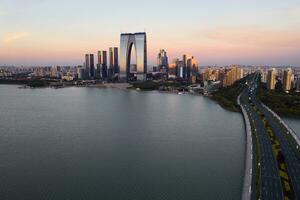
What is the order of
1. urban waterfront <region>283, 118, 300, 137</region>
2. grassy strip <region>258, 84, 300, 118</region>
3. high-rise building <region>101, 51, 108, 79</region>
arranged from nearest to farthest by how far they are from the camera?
1. urban waterfront <region>283, 118, 300, 137</region>
2. grassy strip <region>258, 84, 300, 118</region>
3. high-rise building <region>101, 51, 108, 79</region>

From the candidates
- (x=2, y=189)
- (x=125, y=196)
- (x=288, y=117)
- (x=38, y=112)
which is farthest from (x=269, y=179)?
(x=38, y=112)

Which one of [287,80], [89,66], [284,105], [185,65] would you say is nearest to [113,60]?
[89,66]

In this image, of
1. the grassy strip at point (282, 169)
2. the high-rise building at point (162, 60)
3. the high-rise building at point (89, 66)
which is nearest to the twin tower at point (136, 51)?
the high-rise building at point (89, 66)

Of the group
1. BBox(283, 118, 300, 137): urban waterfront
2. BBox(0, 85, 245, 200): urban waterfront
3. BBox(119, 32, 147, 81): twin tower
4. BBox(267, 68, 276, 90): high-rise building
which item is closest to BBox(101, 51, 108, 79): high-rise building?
BBox(119, 32, 147, 81): twin tower

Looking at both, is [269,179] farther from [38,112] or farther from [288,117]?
[38,112]

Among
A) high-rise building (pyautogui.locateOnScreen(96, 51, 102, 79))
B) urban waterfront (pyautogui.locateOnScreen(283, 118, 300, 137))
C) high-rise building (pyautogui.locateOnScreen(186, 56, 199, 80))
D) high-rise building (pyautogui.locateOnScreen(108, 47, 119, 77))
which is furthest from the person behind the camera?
high-rise building (pyautogui.locateOnScreen(108, 47, 119, 77))

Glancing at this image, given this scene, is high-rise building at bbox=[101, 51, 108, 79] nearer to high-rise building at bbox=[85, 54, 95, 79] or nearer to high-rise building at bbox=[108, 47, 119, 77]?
high-rise building at bbox=[108, 47, 119, 77]

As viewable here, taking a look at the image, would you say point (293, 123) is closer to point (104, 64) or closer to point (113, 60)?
point (104, 64)
